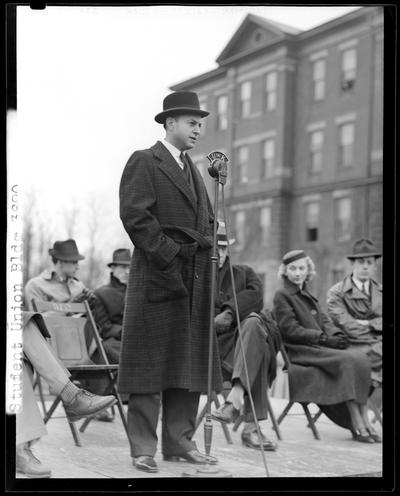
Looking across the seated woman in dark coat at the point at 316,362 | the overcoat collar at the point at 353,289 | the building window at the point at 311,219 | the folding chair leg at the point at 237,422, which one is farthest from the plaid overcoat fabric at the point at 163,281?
the overcoat collar at the point at 353,289

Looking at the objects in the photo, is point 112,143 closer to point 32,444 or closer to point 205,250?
point 205,250

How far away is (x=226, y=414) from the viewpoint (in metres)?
6.78

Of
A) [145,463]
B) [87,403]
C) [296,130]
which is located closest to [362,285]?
[296,130]

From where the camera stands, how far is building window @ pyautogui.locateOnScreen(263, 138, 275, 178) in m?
6.79

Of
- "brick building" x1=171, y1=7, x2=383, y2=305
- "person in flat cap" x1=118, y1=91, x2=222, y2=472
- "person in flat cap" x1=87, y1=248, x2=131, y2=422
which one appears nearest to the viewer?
"person in flat cap" x1=118, y1=91, x2=222, y2=472

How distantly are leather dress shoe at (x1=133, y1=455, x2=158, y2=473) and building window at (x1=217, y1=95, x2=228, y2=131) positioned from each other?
202cm

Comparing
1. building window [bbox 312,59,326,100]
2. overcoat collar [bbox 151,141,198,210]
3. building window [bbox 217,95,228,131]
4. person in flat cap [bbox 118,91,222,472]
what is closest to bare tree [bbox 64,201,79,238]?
person in flat cap [bbox 118,91,222,472]

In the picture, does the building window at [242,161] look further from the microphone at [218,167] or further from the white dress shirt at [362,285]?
the white dress shirt at [362,285]

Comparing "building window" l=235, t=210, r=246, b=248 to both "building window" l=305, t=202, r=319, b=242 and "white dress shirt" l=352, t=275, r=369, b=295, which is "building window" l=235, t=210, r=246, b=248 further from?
"white dress shirt" l=352, t=275, r=369, b=295

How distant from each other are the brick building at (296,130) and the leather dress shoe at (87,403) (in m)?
1.45

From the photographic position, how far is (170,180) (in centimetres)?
620

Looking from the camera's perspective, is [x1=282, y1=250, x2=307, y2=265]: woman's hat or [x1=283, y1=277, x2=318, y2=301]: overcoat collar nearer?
[x1=282, y1=250, x2=307, y2=265]: woman's hat

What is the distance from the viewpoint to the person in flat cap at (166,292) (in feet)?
20.0
